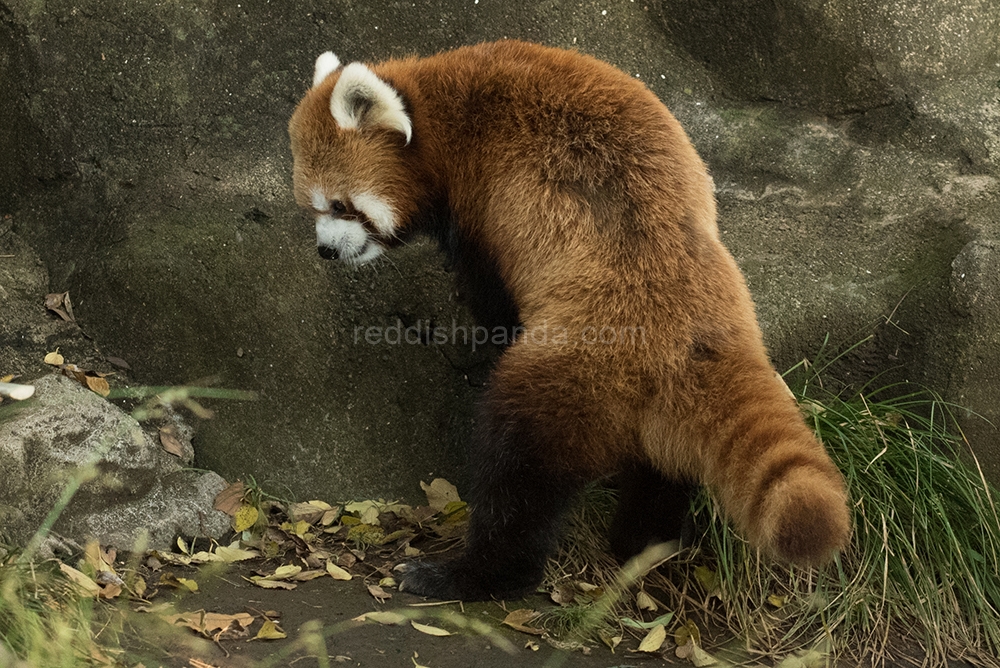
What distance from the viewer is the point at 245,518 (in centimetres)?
379

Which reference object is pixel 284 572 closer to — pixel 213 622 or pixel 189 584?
pixel 189 584

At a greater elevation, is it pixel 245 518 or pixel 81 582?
pixel 81 582

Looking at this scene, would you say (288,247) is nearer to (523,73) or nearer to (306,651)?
(523,73)

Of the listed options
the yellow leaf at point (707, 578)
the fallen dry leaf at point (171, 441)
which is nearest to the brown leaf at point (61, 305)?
the fallen dry leaf at point (171, 441)

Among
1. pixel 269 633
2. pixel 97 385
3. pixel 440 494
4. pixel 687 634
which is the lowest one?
pixel 687 634

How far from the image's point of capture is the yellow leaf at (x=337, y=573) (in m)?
3.53

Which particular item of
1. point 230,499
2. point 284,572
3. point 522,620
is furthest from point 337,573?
point 522,620

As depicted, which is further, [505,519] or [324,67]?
[324,67]

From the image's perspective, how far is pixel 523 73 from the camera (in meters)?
3.34

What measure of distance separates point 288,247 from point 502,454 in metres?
1.69

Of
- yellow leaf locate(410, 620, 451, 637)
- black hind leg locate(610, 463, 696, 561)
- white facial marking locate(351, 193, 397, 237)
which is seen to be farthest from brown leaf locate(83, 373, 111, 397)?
black hind leg locate(610, 463, 696, 561)

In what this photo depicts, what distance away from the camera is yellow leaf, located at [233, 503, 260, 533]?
3770 mm

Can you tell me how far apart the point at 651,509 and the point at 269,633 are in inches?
55.7

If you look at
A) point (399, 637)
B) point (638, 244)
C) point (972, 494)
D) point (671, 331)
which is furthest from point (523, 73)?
point (972, 494)
